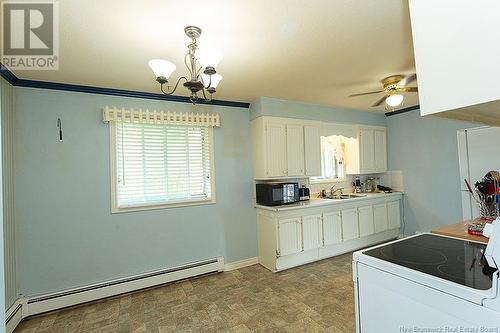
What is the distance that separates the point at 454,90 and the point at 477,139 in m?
3.12

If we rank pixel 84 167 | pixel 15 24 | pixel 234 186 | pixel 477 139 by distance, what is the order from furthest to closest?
pixel 234 186 → pixel 477 139 → pixel 84 167 → pixel 15 24

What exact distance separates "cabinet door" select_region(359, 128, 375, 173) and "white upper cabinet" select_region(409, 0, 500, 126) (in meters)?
3.72

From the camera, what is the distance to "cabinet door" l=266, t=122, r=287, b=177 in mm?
3443

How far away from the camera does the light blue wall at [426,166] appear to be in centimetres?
386

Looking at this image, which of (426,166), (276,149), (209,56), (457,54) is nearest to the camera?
(457,54)

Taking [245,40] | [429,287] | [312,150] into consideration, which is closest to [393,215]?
[312,150]

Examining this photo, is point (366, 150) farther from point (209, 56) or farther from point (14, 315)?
point (14, 315)

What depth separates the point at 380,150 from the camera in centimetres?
471

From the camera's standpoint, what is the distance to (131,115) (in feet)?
9.48

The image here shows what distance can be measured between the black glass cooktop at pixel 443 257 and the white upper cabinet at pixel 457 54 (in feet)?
2.44

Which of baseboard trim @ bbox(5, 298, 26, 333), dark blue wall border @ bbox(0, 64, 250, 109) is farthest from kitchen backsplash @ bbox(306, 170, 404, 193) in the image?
baseboard trim @ bbox(5, 298, 26, 333)

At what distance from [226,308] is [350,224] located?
2484 millimetres

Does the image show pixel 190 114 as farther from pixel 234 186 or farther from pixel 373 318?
pixel 373 318

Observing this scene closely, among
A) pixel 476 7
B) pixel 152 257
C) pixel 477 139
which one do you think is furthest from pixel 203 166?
pixel 477 139
